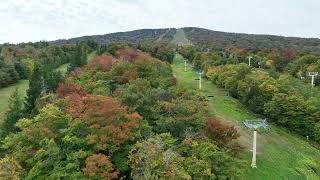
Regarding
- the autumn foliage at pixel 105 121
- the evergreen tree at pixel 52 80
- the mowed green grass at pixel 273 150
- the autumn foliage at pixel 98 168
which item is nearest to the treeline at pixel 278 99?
the mowed green grass at pixel 273 150

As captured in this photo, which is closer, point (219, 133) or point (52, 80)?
point (219, 133)

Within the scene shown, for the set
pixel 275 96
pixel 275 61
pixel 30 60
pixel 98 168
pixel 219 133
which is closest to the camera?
pixel 98 168

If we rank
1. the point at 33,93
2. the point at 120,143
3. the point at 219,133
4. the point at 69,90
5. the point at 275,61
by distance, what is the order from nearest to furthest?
the point at 120,143 < the point at 219,133 < the point at 69,90 < the point at 33,93 < the point at 275,61

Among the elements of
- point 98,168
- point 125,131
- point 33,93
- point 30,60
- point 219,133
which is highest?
point 125,131

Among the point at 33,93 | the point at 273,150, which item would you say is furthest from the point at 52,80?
the point at 273,150

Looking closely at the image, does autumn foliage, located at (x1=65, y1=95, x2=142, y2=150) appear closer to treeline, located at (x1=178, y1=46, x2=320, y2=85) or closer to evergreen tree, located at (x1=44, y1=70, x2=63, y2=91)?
evergreen tree, located at (x1=44, y1=70, x2=63, y2=91)

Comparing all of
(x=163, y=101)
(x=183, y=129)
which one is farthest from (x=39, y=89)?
(x=183, y=129)

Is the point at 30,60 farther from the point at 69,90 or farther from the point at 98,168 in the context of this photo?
the point at 98,168

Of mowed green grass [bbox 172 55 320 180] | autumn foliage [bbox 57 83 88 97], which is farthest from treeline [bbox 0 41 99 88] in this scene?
mowed green grass [bbox 172 55 320 180]
